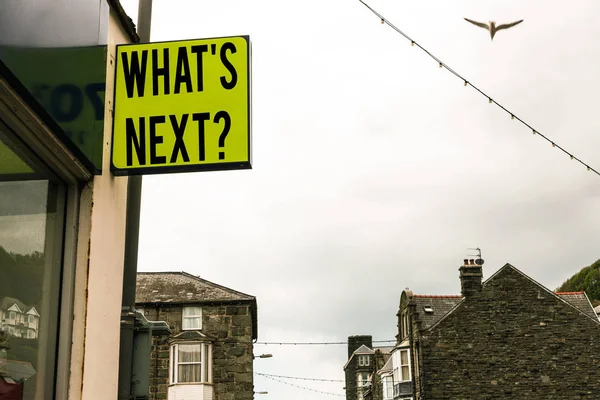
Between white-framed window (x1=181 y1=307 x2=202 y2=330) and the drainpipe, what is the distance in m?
26.1

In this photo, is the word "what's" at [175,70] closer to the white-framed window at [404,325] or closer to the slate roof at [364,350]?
the white-framed window at [404,325]

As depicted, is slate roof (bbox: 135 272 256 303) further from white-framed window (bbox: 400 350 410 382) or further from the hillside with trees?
the hillside with trees

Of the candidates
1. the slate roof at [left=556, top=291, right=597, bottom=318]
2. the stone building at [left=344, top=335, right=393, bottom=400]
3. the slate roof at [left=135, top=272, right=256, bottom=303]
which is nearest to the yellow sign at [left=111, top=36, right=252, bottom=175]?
the slate roof at [left=135, top=272, right=256, bottom=303]

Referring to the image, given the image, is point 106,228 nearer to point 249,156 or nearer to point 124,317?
point 124,317

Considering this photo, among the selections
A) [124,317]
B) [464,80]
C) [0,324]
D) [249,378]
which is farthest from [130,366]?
[249,378]

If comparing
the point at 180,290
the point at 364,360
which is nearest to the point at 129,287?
the point at 180,290

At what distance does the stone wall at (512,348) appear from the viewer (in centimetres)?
3044

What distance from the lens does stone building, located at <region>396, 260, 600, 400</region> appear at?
30.5 m

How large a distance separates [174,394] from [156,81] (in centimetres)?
2691

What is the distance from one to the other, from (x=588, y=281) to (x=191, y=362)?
4543 cm

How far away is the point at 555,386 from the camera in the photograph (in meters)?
30.5

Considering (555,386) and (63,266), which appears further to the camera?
(555,386)

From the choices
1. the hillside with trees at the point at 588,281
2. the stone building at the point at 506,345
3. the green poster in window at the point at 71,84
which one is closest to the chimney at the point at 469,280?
the stone building at the point at 506,345

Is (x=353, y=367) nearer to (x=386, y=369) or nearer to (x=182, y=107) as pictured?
(x=386, y=369)
